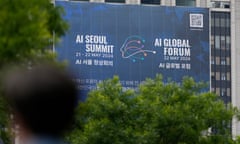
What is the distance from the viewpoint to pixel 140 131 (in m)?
38.9

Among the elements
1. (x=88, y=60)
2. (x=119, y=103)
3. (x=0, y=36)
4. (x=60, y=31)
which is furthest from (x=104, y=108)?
(x=88, y=60)

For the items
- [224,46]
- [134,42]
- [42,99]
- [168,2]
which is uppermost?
[168,2]

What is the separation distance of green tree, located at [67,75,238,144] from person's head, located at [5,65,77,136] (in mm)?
33513

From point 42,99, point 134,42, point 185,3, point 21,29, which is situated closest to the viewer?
point 42,99

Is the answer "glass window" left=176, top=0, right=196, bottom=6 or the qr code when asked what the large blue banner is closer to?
the qr code

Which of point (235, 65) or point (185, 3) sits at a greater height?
point (185, 3)

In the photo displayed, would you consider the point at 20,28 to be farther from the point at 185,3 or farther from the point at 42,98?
the point at 185,3

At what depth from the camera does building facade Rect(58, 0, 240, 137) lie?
99.3m

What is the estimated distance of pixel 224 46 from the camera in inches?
3954

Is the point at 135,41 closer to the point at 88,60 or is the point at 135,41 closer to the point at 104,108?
the point at 88,60

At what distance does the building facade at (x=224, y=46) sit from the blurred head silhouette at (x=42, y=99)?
94.7m

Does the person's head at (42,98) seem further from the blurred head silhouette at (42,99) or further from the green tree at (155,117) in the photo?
the green tree at (155,117)

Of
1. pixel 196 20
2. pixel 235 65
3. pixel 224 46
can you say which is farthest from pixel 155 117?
pixel 224 46

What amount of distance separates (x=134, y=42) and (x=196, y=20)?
6.59 meters
